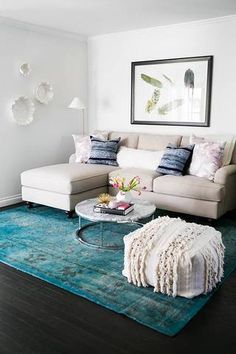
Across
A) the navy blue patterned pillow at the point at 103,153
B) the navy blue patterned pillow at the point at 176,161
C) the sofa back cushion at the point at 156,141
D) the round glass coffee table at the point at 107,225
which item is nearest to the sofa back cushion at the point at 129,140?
the sofa back cushion at the point at 156,141

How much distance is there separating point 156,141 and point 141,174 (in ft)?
2.77

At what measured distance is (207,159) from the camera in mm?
4160

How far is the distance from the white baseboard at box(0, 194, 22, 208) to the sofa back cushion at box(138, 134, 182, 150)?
184cm

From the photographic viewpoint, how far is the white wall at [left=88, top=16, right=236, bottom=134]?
459 cm

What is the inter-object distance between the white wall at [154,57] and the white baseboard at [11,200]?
1.77 meters

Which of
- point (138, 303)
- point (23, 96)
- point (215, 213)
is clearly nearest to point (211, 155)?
point (215, 213)

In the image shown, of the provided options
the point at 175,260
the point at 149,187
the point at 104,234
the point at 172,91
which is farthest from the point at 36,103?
the point at 175,260

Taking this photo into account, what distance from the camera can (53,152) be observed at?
18.1 feet

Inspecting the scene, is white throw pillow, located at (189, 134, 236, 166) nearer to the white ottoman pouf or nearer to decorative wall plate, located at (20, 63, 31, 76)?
the white ottoman pouf

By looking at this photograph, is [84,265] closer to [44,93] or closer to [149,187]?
[149,187]

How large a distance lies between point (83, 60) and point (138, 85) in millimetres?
1078

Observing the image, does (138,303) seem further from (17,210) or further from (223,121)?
(223,121)

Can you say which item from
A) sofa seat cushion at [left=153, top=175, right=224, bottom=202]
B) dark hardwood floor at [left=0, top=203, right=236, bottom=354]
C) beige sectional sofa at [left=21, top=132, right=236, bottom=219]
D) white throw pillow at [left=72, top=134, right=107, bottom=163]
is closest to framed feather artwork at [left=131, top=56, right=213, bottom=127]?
beige sectional sofa at [left=21, top=132, right=236, bottom=219]

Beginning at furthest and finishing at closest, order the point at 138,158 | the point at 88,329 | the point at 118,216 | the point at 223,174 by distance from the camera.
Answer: the point at 138,158, the point at 223,174, the point at 118,216, the point at 88,329
